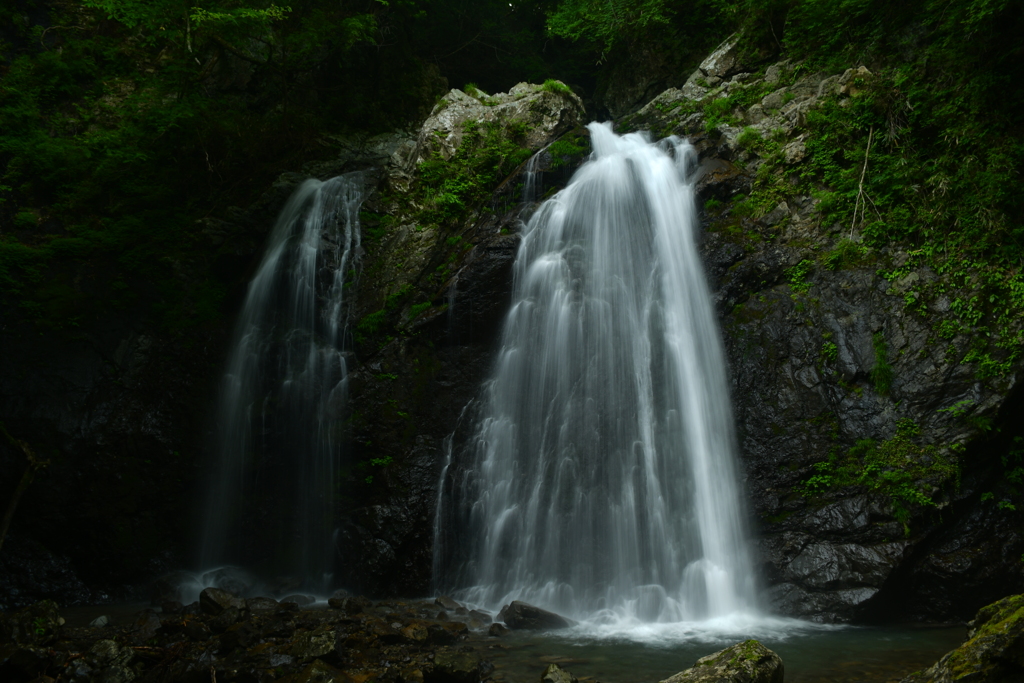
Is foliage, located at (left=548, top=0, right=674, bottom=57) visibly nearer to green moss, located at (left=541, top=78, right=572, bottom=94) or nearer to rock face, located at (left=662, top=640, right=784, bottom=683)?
green moss, located at (left=541, top=78, right=572, bottom=94)

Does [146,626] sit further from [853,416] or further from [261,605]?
[853,416]

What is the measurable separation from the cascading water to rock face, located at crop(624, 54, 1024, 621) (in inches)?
19.1

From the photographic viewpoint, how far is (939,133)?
363 inches

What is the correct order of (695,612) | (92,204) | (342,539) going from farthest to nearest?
(92,204)
(342,539)
(695,612)

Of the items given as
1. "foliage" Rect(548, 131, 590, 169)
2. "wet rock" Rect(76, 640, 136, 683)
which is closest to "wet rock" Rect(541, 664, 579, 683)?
"wet rock" Rect(76, 640, 136, 683)

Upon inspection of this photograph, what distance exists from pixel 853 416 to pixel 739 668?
5.18 m

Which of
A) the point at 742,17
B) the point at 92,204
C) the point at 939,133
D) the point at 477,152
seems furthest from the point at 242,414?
the point at 742,17

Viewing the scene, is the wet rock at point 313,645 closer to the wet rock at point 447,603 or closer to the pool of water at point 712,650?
the pool of water at point 712,650

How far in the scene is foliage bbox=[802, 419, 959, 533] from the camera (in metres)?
7.23

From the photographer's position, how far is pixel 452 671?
201 inches

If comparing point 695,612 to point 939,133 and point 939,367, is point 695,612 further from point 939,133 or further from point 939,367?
point 939,133

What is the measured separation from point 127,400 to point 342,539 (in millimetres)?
4800

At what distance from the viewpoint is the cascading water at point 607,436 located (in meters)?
7.95

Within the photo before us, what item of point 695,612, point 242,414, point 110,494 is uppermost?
point 242,414
